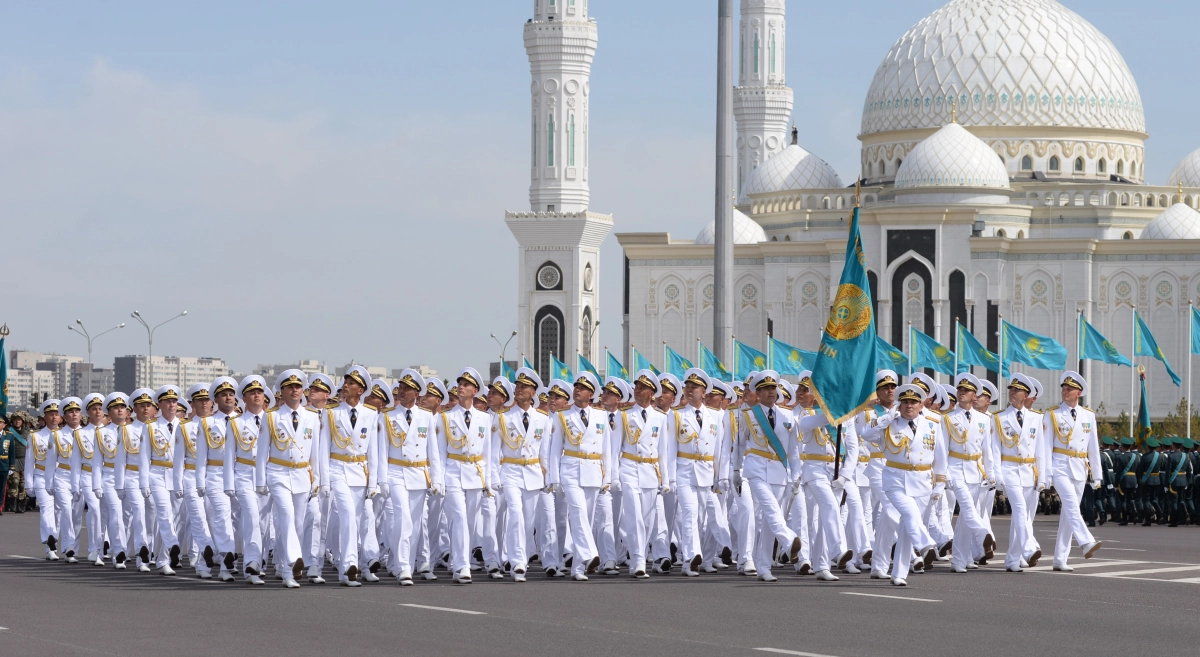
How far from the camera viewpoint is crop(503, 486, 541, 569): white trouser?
13953 mm

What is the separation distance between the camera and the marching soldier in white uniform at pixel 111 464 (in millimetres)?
16078

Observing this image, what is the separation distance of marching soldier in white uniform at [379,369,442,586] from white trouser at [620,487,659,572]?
5.03ft

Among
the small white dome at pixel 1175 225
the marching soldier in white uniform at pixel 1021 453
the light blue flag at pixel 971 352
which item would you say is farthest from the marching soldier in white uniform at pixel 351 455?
the small white dome at pixel 1175 225

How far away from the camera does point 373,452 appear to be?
45.6ft

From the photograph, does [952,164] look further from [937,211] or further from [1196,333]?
[1196,333]

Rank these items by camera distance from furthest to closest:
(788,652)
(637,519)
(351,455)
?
(637,519) → (351,455) → (788,652)

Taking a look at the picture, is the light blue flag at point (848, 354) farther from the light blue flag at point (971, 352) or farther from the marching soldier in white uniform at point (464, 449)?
the light blue flag at point (971, 352)

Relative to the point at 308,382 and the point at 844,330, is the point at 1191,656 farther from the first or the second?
the point at 308,382

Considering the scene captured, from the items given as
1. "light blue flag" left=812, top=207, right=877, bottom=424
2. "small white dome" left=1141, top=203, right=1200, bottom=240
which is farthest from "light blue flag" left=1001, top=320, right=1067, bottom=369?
"small white dome" left=1141, top=203, right=1200, bottom=240

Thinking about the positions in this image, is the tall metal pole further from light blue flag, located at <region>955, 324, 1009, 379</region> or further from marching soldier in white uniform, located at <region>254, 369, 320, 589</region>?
light blue flag, located at <region>955, 324, 1009, 379</region>

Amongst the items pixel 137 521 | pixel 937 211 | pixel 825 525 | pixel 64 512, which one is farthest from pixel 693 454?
pixel 937 211

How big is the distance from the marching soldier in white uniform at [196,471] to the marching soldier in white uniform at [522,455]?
222cm

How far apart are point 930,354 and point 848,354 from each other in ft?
77.5

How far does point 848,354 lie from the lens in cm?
1431
